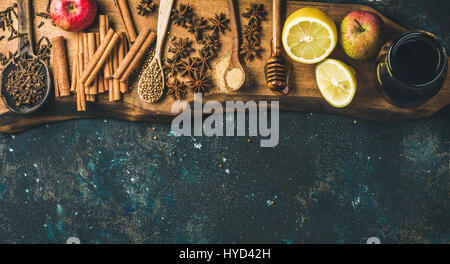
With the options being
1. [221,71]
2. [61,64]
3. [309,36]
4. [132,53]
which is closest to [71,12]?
[61,64]

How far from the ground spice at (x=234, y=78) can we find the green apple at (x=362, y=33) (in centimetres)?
61

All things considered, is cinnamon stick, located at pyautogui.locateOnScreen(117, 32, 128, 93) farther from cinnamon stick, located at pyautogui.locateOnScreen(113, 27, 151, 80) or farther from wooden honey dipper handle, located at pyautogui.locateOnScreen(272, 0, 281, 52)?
wooden honey dipper handle, located at pyautogui.locateOnScreen(272, 0, 281, 52)

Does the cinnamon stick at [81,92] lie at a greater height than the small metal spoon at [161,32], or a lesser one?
lesser

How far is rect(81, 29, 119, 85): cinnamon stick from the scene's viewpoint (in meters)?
1.82

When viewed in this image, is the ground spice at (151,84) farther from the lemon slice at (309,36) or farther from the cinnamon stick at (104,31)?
the lemon slice at (309,36)

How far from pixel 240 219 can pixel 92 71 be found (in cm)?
125

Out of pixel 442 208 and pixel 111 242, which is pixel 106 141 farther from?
pixel 442 208

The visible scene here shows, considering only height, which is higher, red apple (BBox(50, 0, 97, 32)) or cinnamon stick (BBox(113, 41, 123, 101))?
red apple (BBox(50, 0, 97, 32))

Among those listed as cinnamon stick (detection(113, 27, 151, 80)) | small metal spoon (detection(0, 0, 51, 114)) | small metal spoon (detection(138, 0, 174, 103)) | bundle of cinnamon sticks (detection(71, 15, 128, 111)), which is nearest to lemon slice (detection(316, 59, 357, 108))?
small metal spoon (detection(138, 0, 174, 103))

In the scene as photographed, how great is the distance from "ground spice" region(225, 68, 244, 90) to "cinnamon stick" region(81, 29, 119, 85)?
689 mm

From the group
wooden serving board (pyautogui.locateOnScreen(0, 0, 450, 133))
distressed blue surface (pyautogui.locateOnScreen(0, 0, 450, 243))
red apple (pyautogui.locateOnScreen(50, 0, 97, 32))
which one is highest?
red apple (pyautogui.locateOnScreen(50, 0, 97, 32))

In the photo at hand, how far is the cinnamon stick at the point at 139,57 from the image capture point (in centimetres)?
182

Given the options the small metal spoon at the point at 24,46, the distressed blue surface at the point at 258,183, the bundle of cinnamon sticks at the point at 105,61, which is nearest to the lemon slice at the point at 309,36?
the distressed blue surface at the point at 258,183

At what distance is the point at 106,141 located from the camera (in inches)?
77.0
